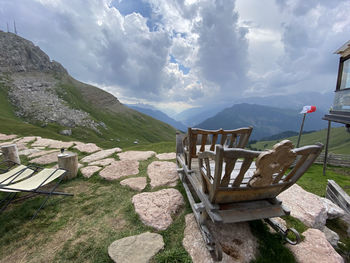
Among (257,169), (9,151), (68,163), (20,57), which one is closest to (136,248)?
(257,169)

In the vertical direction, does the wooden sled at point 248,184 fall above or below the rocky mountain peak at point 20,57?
below

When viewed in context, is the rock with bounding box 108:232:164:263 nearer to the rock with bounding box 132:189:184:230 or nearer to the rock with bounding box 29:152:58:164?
the rock with bounding box 132:189:184:230

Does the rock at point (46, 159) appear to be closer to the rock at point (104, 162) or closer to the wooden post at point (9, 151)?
the wooden post at point (9, 151)

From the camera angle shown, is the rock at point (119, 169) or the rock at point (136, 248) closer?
the rock at point (136, 248)

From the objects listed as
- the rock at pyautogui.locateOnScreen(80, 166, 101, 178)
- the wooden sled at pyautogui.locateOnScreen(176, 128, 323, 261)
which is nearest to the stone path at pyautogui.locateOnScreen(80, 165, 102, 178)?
the rock at pyautogui.locateOnScreen(80, 166, 101, 178)

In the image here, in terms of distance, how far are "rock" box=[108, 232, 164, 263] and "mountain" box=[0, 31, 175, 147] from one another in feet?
84.3

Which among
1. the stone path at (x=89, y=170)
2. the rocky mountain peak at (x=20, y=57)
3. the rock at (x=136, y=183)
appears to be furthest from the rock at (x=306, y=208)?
the rocky mountain peak at (x=20, y=57)

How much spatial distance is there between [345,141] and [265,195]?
150 m

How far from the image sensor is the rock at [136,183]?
4857mm

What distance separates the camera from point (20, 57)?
9219cm

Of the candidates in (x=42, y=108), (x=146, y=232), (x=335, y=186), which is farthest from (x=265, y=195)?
(x=42, y=108)

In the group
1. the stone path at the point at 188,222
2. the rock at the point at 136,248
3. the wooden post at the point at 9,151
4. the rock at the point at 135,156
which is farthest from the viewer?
the rock at the point at 135,156

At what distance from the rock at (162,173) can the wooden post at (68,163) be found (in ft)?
8.69

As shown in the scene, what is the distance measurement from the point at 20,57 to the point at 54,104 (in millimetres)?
55645
